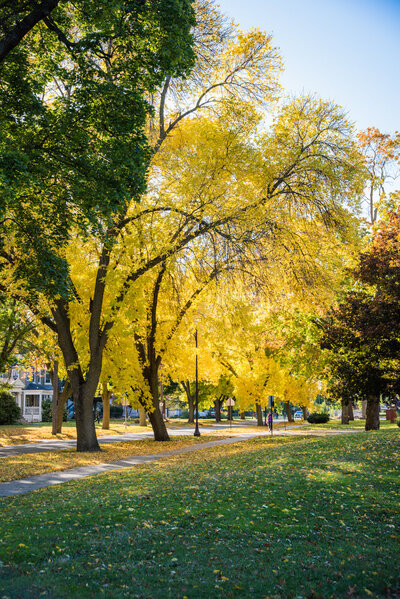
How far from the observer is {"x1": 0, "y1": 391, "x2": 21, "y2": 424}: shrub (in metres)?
39.9

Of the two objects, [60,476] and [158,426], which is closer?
[60,476]

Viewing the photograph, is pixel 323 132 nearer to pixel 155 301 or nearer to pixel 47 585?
pixel 155 301

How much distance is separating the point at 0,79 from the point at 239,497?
9.96 m

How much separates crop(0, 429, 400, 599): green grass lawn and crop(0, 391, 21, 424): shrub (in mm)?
31998

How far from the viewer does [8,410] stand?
132ft

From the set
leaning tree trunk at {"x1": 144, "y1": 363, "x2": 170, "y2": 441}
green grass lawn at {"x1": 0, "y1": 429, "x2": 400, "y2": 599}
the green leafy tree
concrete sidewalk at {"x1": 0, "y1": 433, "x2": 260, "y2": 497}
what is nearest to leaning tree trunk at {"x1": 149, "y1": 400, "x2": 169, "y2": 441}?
leaning tree trunk at {"x1": 144, "y1": 363, "x2": 170, "y2": 441}

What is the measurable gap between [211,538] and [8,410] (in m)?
38.1

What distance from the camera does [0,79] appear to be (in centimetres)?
1070

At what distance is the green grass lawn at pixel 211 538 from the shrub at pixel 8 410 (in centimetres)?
3200

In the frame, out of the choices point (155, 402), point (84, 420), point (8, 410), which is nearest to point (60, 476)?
point (84, 420)

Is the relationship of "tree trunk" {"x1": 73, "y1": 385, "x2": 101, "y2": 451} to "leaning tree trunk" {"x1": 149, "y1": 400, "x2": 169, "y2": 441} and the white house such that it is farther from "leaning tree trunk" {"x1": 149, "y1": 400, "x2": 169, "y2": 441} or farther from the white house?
the white house

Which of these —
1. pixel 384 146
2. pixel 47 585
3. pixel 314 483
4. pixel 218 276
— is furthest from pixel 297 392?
pixel 47 585

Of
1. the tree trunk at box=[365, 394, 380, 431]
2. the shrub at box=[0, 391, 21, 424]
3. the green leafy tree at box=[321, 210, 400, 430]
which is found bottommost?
the shrub at box=[0, 391, 21, 424]

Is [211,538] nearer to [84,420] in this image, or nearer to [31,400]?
[84,420]
